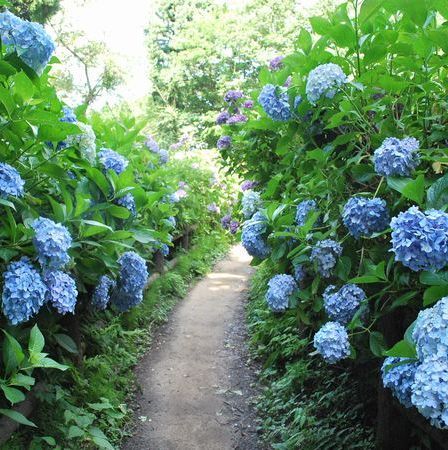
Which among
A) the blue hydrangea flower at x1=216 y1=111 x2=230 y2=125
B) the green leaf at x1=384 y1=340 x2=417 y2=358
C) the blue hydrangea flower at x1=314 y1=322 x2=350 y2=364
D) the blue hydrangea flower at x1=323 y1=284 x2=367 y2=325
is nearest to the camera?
the green leaf at x1=384 y1=340 x2=417 y2=358

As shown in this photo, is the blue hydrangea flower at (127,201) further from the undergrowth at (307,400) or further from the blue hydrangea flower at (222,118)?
the blue hydrangea flower at (222,118)

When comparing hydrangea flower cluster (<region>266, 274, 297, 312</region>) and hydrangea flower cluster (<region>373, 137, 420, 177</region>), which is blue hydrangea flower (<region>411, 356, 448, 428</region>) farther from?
hydrangea flower cluster (<region>266, 274, 297, 312</region>)

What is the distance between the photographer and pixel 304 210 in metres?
2.26

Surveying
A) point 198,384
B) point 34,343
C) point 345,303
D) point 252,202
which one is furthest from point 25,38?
point 198,384

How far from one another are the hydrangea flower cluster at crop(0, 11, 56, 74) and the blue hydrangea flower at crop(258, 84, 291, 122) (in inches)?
42.4

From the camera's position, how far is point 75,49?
19.7m

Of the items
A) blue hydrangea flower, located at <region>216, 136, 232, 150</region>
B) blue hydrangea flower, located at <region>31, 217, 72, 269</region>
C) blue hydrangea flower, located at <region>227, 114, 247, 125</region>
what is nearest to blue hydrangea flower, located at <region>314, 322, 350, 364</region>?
blue hydrangea flower, located at <region>31, 217, 72, 269</region>

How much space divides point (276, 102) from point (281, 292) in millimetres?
977

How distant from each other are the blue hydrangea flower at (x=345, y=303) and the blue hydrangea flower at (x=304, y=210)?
0.45m

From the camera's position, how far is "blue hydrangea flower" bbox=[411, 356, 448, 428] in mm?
1001

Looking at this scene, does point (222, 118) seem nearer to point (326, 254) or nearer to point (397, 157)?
point (326, 254)

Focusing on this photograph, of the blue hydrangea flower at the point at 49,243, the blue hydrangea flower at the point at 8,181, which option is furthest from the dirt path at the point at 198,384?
the blue hydrangea flower at the point at 8,181

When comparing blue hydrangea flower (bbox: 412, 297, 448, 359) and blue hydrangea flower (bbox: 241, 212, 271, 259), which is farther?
blue hydrangea flower (bbox: 241, 212, 271, 259)

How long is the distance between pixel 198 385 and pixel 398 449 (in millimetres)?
1961
